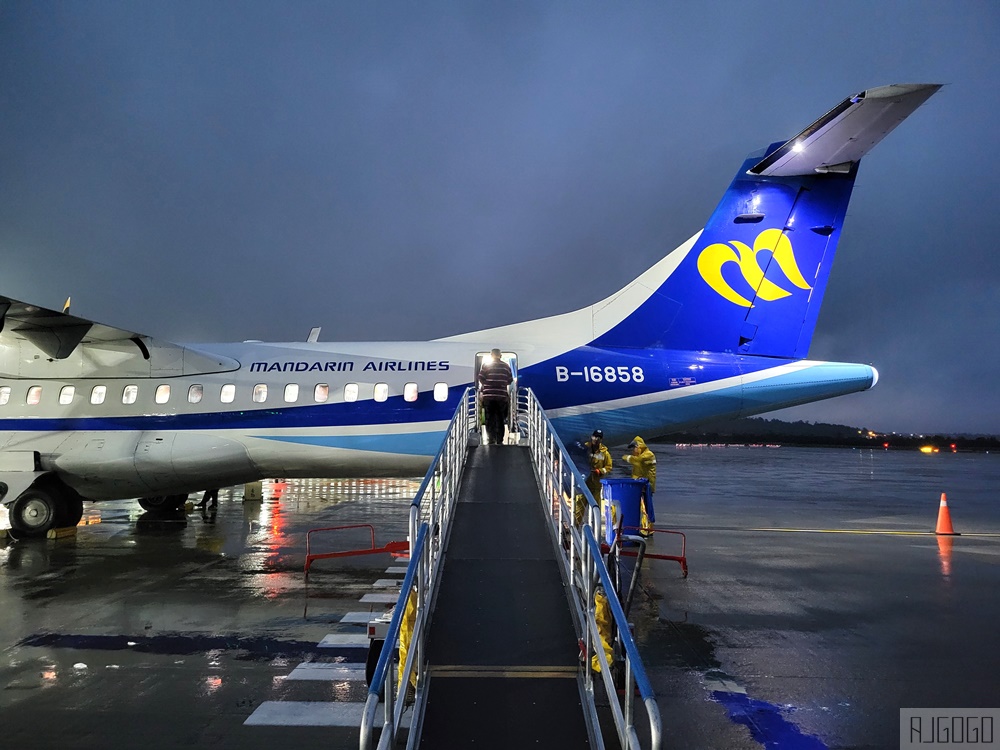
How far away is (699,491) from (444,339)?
1343 centimetres

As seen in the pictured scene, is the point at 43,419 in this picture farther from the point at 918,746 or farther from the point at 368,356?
the point at 918,746

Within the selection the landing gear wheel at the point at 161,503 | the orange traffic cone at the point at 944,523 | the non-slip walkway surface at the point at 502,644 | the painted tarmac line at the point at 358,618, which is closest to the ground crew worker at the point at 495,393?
the non-slip walkway surface at the point at 502,644

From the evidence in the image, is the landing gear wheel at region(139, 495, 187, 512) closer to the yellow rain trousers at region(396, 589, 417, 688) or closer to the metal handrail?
the metal handrail

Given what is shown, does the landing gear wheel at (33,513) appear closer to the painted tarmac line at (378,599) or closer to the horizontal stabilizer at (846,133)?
the painted tarmac line at (378,599)

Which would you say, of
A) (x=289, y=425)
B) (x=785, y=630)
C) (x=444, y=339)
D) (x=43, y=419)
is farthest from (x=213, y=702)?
(x=43, y=419)

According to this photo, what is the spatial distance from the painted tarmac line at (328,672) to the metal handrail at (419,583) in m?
1.26

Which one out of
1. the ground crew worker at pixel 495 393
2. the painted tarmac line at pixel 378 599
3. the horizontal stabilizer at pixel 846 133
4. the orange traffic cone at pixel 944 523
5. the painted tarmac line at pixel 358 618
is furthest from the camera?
the orange traffic cone at pixel 944 523

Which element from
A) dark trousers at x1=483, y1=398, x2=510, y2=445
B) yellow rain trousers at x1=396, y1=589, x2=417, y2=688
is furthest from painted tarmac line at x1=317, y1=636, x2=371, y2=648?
dark trousers at x1=483, y1=398, x2=510, y2=445

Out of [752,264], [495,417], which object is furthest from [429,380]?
[752,264]

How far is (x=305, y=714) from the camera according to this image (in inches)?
212

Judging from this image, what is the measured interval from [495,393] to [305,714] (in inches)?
224

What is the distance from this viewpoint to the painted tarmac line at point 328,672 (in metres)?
6.20

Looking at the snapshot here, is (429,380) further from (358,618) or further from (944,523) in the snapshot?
(944,523)

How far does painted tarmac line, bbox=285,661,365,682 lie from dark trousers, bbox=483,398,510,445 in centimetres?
472
